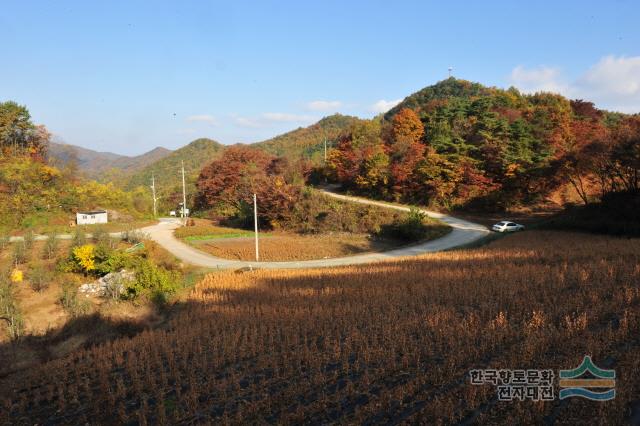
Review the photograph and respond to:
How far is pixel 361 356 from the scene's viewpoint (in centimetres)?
600

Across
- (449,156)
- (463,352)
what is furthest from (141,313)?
(449,156)

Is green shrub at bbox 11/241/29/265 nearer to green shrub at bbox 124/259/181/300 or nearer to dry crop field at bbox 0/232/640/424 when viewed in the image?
green shrub at bbox 124/259/181/300

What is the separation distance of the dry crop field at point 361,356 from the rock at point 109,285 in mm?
3787

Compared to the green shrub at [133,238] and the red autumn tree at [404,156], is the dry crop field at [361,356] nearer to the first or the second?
the green shrub at [133,238]

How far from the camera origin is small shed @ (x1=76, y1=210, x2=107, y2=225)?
102 feet

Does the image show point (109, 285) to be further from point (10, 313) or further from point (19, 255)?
point (19, 255)

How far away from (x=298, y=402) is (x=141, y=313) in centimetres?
800

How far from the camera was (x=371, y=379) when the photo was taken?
518 centimetres

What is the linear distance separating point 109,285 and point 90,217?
71.0ft

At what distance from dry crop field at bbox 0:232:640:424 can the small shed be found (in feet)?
84.6

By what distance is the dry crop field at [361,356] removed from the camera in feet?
14.4

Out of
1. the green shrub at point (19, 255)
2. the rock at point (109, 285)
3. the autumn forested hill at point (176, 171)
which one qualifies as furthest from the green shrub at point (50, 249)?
the autumn forested hill at point (176, 171)

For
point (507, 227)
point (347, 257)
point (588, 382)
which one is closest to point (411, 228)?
point (507, 227)

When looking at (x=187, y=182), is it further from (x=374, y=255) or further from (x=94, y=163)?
(x=94, y=163)
